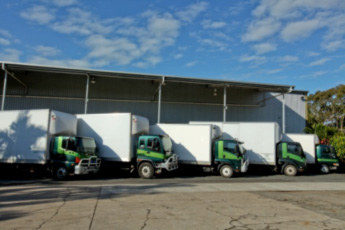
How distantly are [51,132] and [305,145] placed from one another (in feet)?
51.5

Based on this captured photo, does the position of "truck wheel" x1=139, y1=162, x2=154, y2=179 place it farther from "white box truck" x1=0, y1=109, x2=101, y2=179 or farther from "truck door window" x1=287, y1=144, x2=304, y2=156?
"truck door window" x1=287, y1=144, x2=304, y2=156

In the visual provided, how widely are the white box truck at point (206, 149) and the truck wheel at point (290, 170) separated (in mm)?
3201

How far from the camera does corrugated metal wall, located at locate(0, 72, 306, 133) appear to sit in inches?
965

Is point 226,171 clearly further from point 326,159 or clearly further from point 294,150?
point 326,159

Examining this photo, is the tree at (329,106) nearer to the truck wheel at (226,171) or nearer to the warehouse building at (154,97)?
the warehouse building at (154,97)

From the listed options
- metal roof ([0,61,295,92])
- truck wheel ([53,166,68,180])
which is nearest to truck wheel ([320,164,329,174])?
metal roof ([0,61,295,92])

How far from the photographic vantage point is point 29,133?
13.5 metres

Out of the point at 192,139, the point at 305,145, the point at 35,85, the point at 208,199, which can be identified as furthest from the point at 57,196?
the point at 35,85

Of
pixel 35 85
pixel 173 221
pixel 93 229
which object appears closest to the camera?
pixel 93 229

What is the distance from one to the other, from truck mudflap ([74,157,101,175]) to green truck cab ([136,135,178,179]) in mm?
2064

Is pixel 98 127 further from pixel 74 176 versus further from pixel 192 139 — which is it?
pixel 192 139

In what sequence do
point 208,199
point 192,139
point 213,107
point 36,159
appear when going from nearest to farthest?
point 208,199
point 36,159
point 192,139
point 213,107

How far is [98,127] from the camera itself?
15.3m

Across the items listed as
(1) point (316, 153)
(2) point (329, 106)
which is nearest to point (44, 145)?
(1) point (316, 153)
